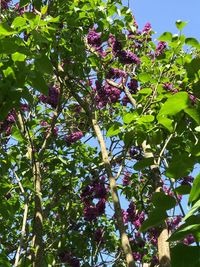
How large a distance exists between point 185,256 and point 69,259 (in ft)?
12.1

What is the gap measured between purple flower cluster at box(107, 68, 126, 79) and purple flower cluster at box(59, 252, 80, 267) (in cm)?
178

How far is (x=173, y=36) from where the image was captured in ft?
8.77

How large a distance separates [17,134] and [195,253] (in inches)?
98.1

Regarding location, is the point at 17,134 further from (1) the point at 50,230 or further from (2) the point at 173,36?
(1) the point at 50,230

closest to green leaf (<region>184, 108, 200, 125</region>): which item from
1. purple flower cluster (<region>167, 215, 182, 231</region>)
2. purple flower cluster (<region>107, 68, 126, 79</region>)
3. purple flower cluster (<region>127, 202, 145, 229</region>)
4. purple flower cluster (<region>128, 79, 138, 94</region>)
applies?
purple flower cluster (<region>167, 215, 182, 231</region>)

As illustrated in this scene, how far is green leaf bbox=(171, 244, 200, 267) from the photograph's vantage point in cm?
98

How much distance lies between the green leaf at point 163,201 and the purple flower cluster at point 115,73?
3238 mm

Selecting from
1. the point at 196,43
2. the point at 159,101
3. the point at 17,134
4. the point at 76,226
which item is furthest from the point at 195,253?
the point at 76,226

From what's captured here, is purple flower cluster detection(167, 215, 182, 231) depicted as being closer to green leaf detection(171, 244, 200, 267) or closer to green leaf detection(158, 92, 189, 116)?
green leaf detection(158, 92, 189, 116)

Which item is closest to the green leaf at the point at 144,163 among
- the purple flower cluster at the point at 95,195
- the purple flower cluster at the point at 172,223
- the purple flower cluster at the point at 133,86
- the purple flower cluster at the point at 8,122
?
the purple flower cluster at the point at 172,223

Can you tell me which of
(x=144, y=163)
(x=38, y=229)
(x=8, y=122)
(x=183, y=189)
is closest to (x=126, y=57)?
(x=8, y=122)

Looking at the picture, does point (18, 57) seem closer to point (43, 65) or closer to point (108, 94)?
point (43, 65)

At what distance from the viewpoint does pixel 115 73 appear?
4395 mm

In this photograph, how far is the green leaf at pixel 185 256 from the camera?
0.98 meters
